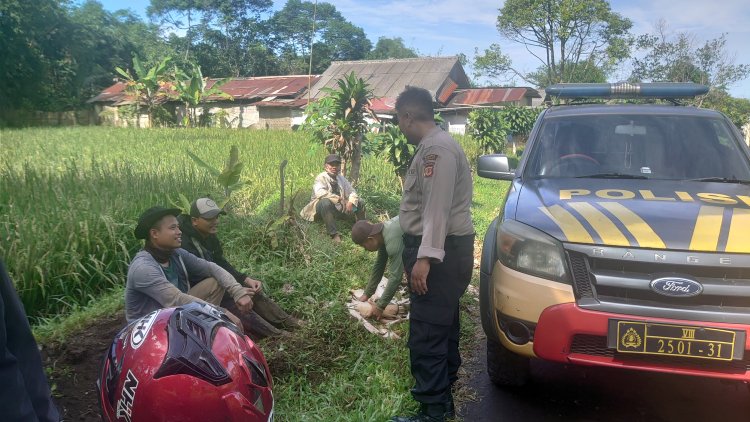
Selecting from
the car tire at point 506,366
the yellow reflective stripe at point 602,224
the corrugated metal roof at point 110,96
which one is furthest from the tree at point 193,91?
the yellow reflective stripe at point 602,224

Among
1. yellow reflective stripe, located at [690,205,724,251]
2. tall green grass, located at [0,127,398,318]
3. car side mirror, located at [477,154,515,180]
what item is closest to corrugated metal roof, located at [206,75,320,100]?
tall green grass, located at [0,127,398,318]

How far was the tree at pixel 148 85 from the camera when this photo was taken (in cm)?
2714

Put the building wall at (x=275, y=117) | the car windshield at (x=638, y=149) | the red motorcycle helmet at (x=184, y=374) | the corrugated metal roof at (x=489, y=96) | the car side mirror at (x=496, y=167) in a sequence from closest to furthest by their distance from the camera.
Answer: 1. the red motorcycle helmet at (x=184, y=374)
2. the car windshield at (x=638, y=149)
3. the car side mirror at (x=496, y=167)
4. the corrugated metal roof at (x=489, y=96)
5. the building wall at (x=275, y=117)

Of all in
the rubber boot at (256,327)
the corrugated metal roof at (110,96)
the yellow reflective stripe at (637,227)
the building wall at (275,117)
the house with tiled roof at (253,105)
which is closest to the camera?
the yellow reflective stripe at (637,227)

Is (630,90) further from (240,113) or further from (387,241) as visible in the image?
(240,113)

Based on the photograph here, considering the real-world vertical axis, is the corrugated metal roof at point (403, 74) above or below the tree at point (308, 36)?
below

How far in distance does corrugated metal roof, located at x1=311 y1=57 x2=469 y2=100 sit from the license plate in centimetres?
2965

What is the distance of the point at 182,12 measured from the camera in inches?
2393

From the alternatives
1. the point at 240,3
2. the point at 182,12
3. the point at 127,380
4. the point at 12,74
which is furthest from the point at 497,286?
the point at 182,12

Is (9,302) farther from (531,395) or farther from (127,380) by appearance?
(531,395)

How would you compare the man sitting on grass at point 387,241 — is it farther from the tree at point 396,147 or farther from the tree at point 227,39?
the tree at point 227,39

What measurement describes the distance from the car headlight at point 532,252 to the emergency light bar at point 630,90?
2300 millimetres

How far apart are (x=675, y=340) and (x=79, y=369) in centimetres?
334

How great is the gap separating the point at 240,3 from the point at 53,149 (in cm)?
4925
